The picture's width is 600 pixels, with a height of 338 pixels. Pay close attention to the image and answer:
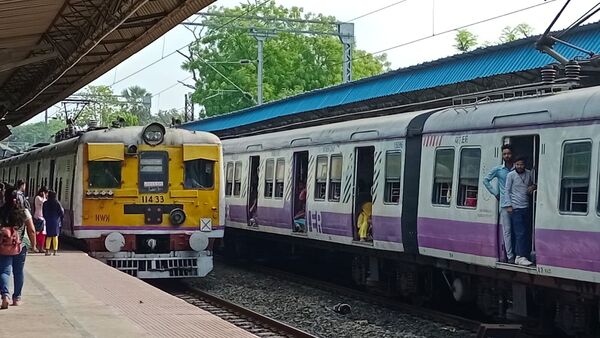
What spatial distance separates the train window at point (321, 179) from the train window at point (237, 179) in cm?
497

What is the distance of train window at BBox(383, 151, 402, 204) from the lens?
47.6 ft

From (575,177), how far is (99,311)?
5.66 metres

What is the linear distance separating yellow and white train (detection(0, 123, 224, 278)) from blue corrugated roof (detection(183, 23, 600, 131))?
574cm

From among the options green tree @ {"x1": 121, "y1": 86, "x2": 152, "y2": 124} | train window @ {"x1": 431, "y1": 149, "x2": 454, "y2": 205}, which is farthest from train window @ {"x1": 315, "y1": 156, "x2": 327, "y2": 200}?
green tree @ {"x1": 121, "y1": 86, "x2": 152, "y2": 124}

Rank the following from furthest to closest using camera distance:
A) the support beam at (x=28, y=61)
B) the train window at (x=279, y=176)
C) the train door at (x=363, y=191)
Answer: the train window at (x=279, y=176) < the support beam at (x=28, y=61) < the train door at (x=363, y=191)

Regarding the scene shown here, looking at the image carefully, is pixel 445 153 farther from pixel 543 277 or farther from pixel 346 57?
pixel 346 57

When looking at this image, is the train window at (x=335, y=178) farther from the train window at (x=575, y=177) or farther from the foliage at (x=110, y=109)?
the foliage at (x=110, y=109)

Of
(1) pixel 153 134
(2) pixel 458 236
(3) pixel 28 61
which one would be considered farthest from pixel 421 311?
(3) pixel 28 61

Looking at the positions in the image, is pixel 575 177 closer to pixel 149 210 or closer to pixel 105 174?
pixel 149 210

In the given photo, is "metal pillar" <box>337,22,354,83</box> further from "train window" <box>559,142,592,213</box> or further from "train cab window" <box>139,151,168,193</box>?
"train window" <box>559,142,592,213</box>

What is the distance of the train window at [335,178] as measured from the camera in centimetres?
1662

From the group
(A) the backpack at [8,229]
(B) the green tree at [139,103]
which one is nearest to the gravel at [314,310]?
(A) the backpack at [8,229]

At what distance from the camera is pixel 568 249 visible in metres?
10.2

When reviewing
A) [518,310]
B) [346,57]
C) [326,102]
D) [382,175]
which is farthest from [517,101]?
[346,57]
